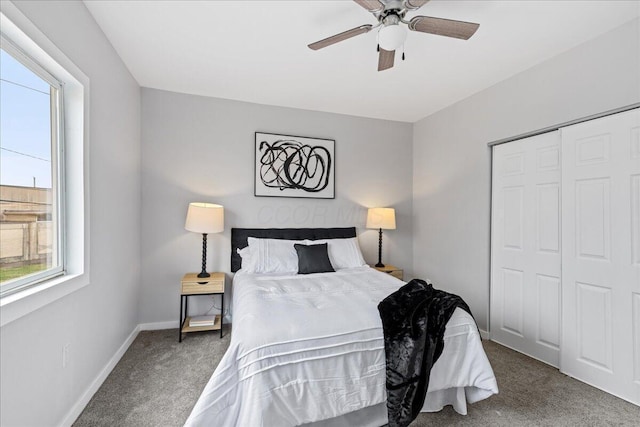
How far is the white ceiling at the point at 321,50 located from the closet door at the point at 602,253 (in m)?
0.85

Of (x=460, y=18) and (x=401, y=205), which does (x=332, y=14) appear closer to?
(x=460, y=18)

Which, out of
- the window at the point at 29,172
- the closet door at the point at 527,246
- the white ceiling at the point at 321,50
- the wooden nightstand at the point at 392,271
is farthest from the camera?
the wooden nightstand at the point at 392,271

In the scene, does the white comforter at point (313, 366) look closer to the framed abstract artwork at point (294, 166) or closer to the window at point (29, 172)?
the window at point (29, 172)

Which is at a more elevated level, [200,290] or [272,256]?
[272,256]

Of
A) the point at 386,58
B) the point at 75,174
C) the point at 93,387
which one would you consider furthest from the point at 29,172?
the point at 386,58

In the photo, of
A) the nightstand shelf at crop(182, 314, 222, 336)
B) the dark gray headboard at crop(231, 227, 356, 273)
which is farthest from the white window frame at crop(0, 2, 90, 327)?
the dark gray headboard at crop(231, 227, 356, 273)

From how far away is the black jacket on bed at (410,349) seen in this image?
1.65 m

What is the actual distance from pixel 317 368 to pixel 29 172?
6.16ft

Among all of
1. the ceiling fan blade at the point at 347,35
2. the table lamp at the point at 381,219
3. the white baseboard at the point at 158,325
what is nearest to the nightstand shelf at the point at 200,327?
the white baseboard at the point at 158,325

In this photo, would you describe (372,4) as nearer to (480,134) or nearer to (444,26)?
(444,26)

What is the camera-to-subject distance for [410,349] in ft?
5.52

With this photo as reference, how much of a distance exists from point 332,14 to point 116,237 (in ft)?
8.24

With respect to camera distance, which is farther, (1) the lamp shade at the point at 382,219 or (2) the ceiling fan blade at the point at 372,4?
(1) the lamp shade at the point at 382,219

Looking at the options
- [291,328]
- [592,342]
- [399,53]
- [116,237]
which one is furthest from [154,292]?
[592,342]
